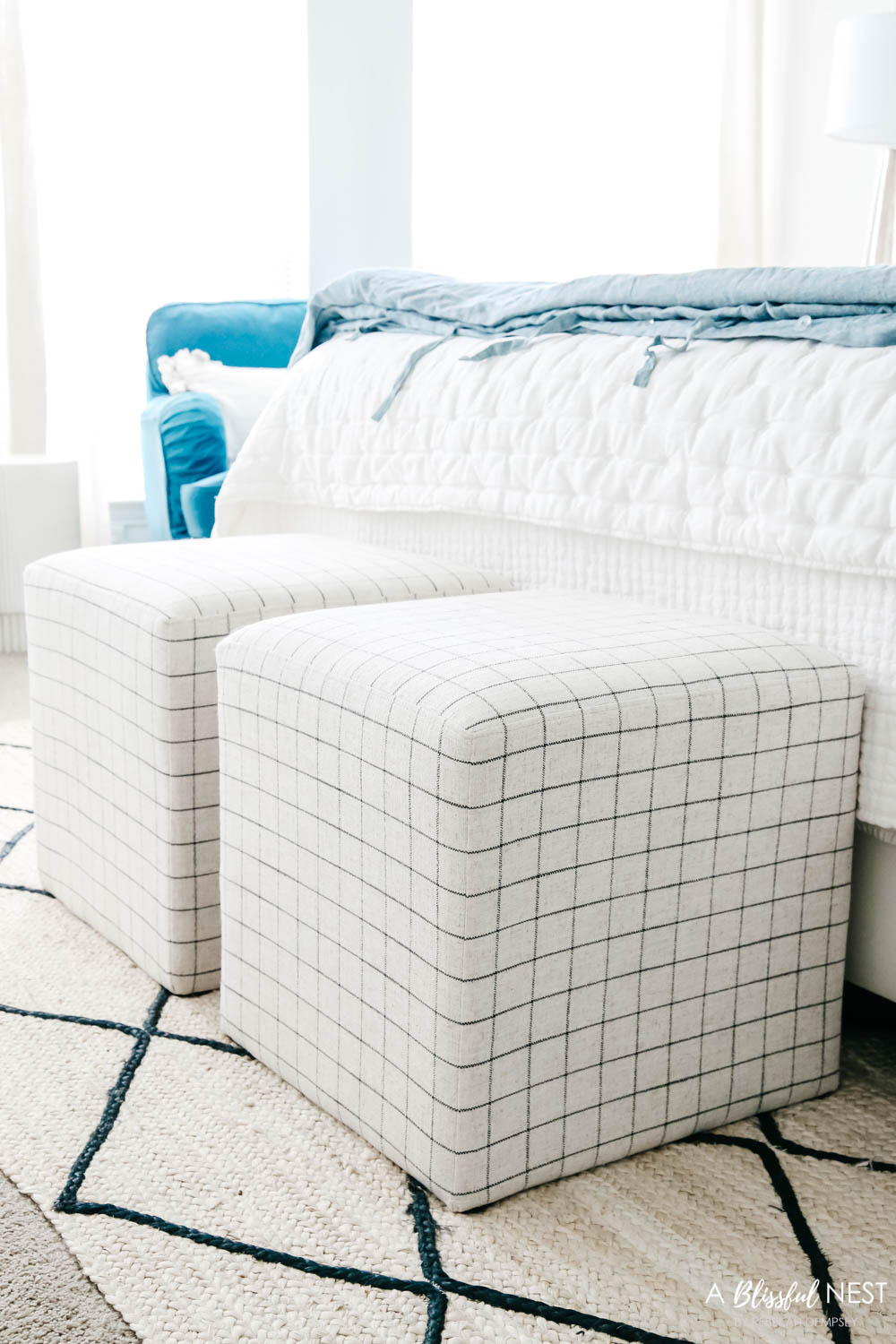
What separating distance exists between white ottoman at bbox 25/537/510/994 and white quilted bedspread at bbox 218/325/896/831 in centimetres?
17

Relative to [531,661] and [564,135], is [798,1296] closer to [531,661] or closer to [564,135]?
[531,661]

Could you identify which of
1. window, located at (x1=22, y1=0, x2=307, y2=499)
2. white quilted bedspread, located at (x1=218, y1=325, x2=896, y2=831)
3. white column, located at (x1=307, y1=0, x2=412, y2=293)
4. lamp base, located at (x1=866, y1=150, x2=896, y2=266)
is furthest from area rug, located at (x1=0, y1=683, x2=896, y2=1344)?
lamp base, located at (x1=866, y1=150, x2=896, y2=266)

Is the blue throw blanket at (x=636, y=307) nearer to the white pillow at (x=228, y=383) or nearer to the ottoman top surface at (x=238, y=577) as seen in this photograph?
the ottoman top surface at (x=238, y=577)

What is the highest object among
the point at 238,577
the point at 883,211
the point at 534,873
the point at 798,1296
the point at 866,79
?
the point at 866,79

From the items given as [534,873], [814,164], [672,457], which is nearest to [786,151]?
[814,164]

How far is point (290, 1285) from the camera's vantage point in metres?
0.98

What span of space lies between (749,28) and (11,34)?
2.52m

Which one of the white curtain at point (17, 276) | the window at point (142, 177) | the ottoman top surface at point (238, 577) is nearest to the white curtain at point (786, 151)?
the window at point (142, 177)

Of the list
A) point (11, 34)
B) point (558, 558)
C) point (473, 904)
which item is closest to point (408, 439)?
point (558, 558)

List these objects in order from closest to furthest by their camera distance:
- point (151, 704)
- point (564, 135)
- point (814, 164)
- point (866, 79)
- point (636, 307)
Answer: point (151, 704), point (636, 307), point (866, 79), point (564, 135), point (814, 164)

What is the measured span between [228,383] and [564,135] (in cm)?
226

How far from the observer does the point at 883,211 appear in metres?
3.91

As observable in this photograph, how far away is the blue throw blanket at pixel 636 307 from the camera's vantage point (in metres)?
1.31

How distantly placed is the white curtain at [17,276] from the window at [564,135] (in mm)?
1323
